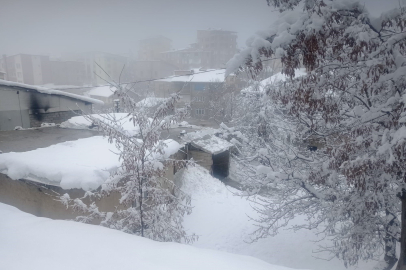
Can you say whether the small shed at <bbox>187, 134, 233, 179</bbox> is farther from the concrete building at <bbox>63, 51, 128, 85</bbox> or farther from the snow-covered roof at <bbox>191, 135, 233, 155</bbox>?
the concrete building at <bbox>63, 51, 128, 85</bbox>

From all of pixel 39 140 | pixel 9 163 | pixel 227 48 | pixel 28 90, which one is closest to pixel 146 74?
pixel 227 48

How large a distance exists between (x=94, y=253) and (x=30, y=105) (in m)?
17.0

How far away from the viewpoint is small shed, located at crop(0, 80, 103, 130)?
15.4m

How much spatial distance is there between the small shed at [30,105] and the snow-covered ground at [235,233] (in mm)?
8885

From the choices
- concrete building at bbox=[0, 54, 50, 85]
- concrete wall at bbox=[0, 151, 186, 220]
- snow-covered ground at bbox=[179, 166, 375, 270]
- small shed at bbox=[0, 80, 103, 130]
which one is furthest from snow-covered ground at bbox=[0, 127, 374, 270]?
concrete building at bbox=[0, 54, 50, 85]

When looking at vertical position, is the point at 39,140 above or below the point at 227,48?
below

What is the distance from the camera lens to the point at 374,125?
157 inches

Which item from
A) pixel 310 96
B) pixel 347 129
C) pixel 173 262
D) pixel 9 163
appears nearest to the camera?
pixel 173 262

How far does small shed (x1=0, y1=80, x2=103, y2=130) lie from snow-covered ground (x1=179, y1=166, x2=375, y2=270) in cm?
889

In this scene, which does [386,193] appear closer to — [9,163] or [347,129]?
[347,129]

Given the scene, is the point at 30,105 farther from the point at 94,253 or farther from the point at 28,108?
the point at 94,253

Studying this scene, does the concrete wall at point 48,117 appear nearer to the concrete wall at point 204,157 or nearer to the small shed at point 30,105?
the small shed at point 30,105

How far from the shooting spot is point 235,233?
32.6 ft

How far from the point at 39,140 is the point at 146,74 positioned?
4603 cm
